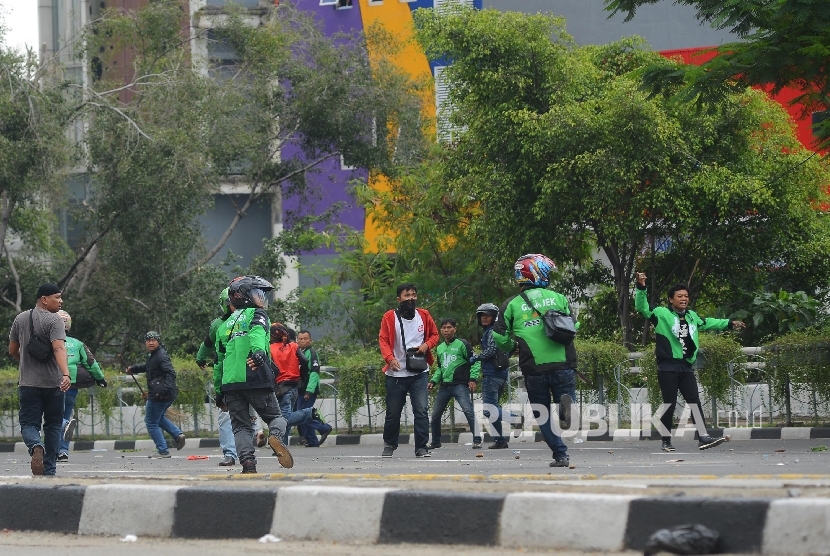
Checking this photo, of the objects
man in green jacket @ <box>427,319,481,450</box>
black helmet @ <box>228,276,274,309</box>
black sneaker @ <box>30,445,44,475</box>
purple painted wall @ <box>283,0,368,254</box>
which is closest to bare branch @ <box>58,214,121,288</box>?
purple painted wall @ <box>283,0,368,254</box>

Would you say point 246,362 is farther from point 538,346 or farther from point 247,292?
point 538,346

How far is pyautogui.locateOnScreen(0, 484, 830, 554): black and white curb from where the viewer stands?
5.20m

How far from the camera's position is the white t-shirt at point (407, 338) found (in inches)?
516

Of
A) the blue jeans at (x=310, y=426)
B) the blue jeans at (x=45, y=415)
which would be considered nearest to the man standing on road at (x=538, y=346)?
the blue jeans at (x=45, y=415)

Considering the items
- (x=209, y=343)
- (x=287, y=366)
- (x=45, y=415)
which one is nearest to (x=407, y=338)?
(x=209, y=343)

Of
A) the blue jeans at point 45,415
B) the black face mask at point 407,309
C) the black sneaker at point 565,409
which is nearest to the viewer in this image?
the black sneaker at point 565,409

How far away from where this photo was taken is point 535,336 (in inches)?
402

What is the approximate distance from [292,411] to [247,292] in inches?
285

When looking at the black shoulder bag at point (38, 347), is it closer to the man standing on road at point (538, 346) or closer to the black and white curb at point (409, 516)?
the black and white curb at point (409, 516)

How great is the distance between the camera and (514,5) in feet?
118

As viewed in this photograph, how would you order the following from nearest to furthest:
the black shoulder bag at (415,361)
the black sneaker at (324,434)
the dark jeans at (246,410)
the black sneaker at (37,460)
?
1. the dark jeans at (246,410)
2. the black sneaker at (37,460)
3. the black shoulder bag at (415,361)
4. the black sneaker at (324,434)

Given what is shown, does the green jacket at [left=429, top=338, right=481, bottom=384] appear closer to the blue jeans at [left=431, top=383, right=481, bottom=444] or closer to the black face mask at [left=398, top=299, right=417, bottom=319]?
the blue jeans at [left=431, top=383, right=481, bottom=444]

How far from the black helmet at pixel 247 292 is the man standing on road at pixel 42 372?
5.22 ft

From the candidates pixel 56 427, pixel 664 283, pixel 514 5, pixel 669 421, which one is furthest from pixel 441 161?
pixel 56 427
